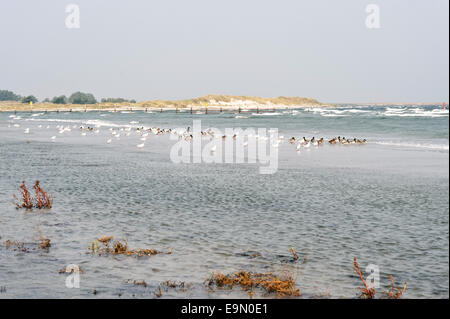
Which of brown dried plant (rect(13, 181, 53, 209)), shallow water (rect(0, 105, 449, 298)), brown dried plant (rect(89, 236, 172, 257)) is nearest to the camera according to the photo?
shallow water (rect(0, 105, 449, 298))

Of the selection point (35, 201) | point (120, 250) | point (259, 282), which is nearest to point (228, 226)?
point (120, 250)

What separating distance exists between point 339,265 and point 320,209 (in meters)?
5.09

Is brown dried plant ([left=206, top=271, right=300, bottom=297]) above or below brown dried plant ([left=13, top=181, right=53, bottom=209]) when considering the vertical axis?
below

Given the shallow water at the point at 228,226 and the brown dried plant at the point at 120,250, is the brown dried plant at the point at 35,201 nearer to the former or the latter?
the shallow water at the point at 228,226

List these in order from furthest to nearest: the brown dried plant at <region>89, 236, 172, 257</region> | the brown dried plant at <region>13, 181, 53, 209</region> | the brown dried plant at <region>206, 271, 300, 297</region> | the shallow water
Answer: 1. the brown dried plant at <region>13, 181, 53, 209</region>
2. the brown dried plant at <region>89, 236, 172, 257</region>
3. the shallow water
4. the brown dried plant at <region>206, 271, 300, 297</region>

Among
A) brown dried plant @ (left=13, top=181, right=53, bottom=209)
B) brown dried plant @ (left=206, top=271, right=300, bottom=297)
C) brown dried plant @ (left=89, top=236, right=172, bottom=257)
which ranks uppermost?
brown dried plant @ (left=13, top=181, right=53, bottom=209)

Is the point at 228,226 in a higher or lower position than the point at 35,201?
lower

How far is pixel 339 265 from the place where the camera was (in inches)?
357

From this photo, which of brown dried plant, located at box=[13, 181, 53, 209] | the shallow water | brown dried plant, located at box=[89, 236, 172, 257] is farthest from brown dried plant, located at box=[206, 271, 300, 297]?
brown dried plant, located at box=[13, 181, 53, 209]

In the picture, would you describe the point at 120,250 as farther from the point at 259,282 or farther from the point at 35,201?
the point at 35,201

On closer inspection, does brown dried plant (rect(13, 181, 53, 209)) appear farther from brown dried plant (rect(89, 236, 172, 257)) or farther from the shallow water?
brown dried plant (rect(89, 236, 172, 257))

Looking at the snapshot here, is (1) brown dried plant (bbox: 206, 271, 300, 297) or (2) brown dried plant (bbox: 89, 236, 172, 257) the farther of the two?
(2) brown dried plant (bbox: 89, 236, 172, 257)

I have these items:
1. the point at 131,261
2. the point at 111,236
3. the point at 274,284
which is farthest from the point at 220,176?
the point at 274,284

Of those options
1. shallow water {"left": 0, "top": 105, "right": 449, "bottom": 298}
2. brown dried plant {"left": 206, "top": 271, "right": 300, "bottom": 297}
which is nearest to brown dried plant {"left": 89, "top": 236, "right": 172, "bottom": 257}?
shallow water {"left": 0, "top": 105, "right": 449, "bottom": 298}
